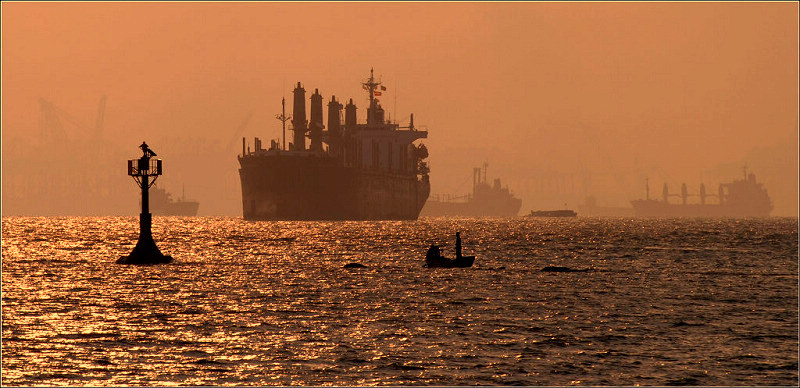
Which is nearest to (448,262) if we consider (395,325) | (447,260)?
(447,260)

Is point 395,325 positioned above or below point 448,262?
below

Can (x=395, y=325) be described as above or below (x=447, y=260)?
below

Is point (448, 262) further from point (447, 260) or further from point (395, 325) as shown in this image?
point (395, 325)

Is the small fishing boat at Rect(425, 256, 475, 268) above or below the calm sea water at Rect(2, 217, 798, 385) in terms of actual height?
above

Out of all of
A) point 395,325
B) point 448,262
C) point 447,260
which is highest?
point 447,260

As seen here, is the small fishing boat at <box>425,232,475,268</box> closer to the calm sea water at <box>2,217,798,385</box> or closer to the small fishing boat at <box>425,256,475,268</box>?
the small fishing boat at <box>425,256,475,268</box>

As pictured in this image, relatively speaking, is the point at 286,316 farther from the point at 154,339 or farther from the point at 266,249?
the point at 266,249

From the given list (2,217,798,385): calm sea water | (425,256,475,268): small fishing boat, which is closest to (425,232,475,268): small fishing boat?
(425,256,475,268): small fishing boat

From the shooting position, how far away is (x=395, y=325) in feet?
125

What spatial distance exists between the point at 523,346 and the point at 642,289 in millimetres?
22542

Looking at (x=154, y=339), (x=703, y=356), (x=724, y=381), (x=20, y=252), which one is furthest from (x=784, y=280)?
(x=20, y=252)

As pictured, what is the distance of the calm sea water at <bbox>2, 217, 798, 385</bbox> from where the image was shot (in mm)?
28719

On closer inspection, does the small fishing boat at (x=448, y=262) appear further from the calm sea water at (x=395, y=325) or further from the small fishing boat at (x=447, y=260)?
the calm sea water at (x=395, y=325)

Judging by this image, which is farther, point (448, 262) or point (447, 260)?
Answer: point (447, 260)
